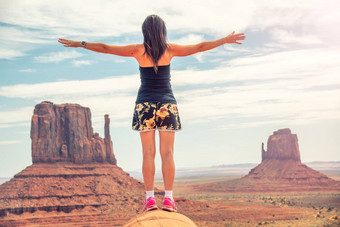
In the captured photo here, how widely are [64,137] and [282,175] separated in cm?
8000

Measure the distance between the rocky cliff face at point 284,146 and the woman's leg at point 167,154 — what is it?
170m

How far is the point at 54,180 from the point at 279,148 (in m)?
91.1

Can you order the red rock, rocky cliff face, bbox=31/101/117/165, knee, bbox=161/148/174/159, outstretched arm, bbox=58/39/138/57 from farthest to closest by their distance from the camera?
rocky cliff face, bbox=31/101/117/165 → outstretched arm, bbox=58/39/138/57 → knee, bbox=161/148/174/159 → the red rock

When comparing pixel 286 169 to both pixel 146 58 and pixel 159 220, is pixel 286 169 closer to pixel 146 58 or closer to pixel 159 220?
pixel 146 58

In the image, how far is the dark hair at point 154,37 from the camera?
8117 mm

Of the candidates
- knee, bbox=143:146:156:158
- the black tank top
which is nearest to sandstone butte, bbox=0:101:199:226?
knee, bbox=143:146:156:158

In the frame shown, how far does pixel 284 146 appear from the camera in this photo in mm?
173875

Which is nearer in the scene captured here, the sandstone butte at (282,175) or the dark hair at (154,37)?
the dark hair at (154,37)

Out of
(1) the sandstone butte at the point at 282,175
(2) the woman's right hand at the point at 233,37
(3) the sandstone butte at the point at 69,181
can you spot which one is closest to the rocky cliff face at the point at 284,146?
(1) the sandstone butte at the point at 282,175

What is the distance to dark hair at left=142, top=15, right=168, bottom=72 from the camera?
8.12 m

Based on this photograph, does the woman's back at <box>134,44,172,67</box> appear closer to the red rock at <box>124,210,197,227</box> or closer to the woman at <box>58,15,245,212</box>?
the woman at <box>58,15,245,212</box>

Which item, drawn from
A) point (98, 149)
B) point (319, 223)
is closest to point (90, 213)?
point (98, 149)

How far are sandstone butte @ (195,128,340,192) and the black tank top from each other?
157 meters

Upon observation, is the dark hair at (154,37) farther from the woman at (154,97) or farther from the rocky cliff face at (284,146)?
the rocky cliff face at (284,146)
